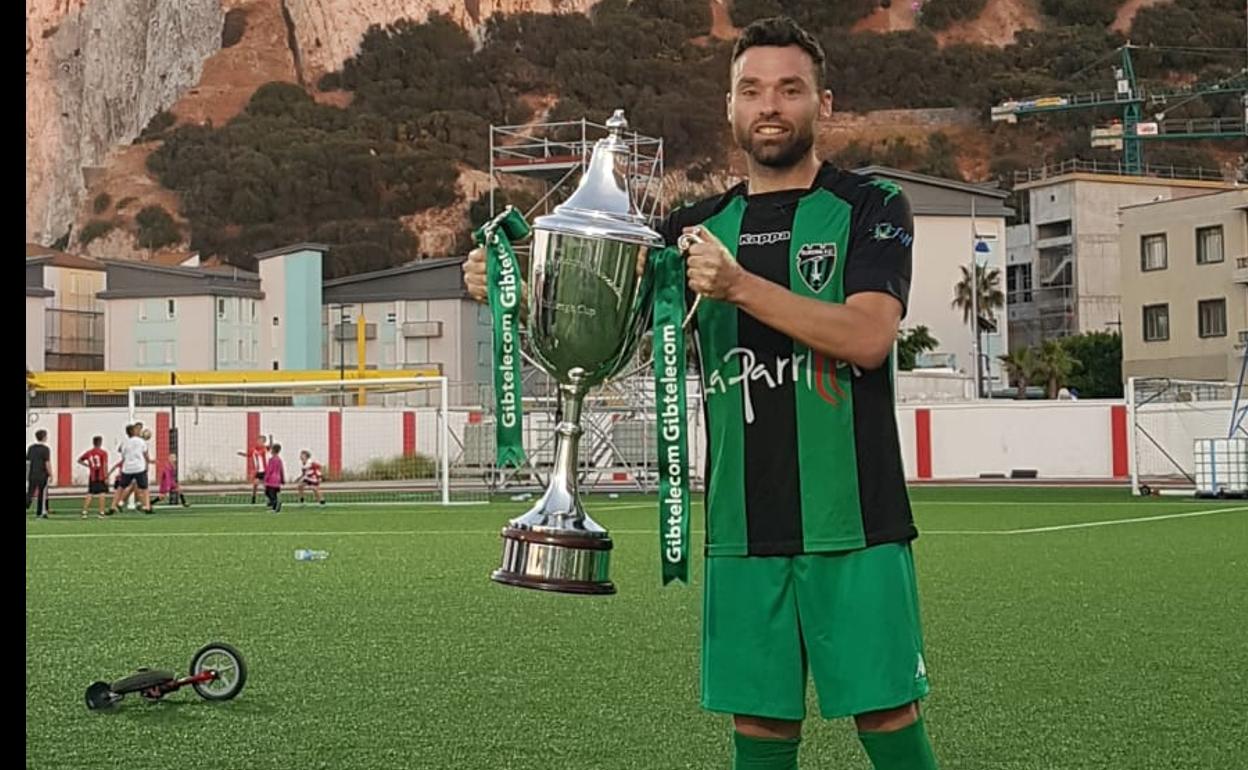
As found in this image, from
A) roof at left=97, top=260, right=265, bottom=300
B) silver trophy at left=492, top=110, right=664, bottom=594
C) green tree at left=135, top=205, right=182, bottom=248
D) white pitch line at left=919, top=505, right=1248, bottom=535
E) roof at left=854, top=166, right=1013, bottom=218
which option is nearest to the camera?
silver trophy at left=492, top=110, right=664, bottom=594

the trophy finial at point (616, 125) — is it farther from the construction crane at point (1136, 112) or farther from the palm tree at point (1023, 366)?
the construction crane at point (1136, 112)

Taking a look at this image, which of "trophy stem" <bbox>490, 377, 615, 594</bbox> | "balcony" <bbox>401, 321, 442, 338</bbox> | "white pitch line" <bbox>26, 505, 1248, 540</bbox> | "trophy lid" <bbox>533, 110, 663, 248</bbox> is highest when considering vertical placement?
"balcony" <bbox>401, 321, 442, 338</bbox>

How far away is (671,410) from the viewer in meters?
3.24

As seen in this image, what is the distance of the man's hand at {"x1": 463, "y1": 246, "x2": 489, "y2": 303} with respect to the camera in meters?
3.28

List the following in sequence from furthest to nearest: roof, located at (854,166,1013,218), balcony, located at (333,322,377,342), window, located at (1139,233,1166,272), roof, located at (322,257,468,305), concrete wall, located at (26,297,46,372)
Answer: balcony, located at (333,322,377,342)
roof, located at (322,257,468,305)
roof, located at (854,166,1013,218)
concrete wall, located at (26,297,46,372)
window, located at (1139,233,1166,272)

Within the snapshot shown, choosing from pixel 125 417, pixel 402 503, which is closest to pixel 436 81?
pixel 125 417

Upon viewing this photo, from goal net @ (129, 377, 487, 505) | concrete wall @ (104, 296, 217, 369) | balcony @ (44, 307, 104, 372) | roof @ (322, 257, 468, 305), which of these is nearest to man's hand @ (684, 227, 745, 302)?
goal net @ (129, 377, 487, 505)

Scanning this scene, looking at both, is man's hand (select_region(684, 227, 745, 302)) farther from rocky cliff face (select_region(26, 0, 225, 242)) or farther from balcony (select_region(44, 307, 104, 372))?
rocky cliff face (select_region(26, 0, 225, 242))

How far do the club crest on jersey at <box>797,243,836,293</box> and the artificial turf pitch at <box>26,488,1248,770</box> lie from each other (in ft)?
8.37

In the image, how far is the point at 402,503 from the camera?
1170 inches

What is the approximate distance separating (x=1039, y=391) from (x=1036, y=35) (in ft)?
185

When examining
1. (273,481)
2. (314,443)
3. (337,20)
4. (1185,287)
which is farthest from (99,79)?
(273,481)

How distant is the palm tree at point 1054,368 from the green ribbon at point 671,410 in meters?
62.3

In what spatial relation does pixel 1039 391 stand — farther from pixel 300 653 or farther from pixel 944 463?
pixel 300 653
